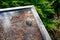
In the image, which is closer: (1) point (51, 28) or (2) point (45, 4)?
(1) point (51, 28)

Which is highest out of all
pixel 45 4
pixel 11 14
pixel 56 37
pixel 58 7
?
pixel 11 14

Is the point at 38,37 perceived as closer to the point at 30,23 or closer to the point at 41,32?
the point at 41,32

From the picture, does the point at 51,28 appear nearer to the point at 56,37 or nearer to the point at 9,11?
the point at 56,37

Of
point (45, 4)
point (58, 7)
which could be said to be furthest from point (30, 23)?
point (58, 7)

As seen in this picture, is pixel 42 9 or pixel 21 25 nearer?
pixel 21 25

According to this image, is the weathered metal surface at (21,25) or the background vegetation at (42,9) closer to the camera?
the weathered metal surface at (21,25)

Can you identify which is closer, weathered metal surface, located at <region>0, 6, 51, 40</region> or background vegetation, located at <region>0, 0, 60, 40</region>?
weathered metal surface, located at <region>0, 6, 51, 40</region>

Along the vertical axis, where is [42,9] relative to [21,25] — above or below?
below

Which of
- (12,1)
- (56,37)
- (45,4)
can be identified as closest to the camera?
(12,1)

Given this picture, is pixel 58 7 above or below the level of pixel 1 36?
below

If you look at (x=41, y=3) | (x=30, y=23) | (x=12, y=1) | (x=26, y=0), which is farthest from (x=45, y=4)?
(x=30, y=23)

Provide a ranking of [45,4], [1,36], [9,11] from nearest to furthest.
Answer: [1,36]
[9,11]
[45,4]
